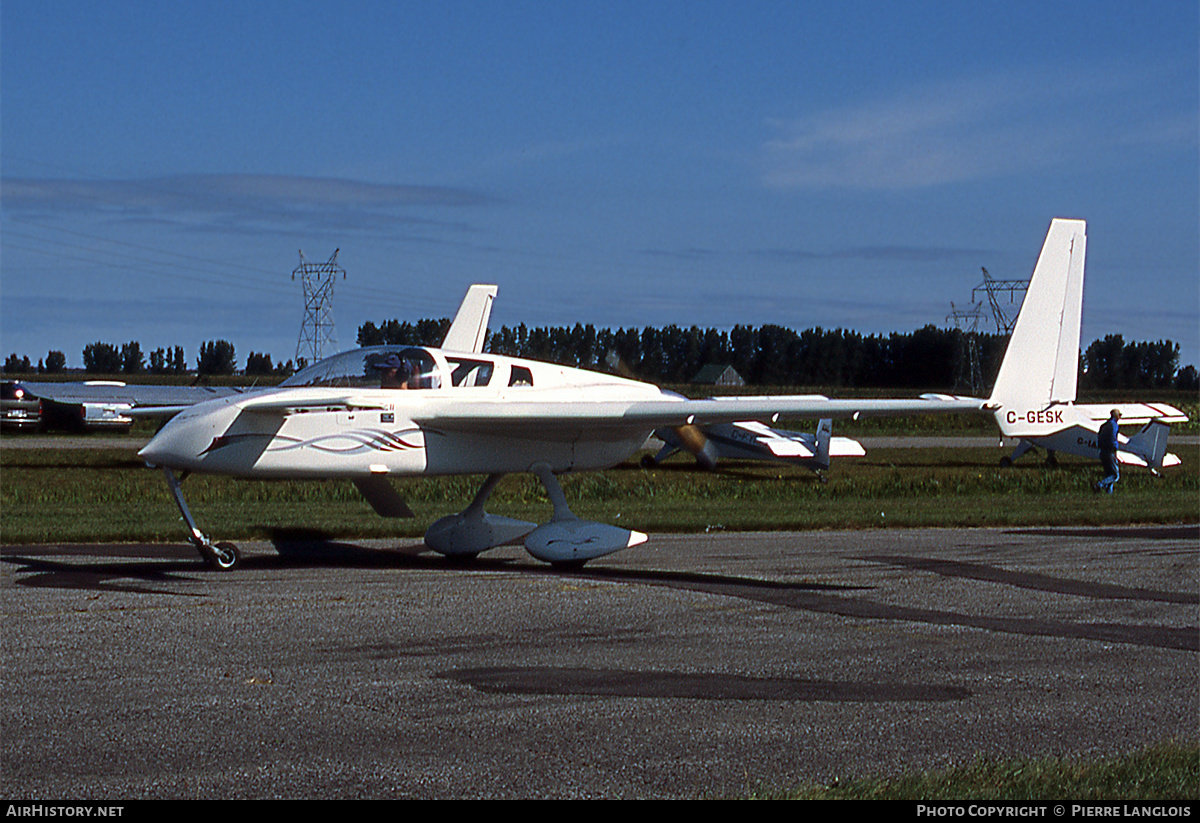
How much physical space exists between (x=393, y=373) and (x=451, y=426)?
0.88 m

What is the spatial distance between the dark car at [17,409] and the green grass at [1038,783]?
45.6m

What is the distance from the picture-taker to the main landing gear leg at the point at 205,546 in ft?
43.1

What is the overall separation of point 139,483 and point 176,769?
21737 mm

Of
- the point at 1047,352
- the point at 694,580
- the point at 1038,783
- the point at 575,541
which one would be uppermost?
the point at 1047,352

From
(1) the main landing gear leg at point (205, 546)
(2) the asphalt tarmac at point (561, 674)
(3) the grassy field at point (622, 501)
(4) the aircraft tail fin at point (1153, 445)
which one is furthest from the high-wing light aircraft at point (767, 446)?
(1) the main landing gear leg at point (205, 546)

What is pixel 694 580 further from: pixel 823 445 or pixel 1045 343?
pixel 823 445

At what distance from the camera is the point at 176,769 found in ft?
19.7

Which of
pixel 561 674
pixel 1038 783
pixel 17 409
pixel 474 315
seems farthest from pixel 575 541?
pixel 17 409

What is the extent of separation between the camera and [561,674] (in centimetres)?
840

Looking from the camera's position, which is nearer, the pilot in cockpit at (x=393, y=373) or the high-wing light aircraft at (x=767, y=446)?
the pilot in cockpit at (x=393, y=373)

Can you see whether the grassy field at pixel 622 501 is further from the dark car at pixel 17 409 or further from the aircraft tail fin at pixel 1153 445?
the dark car at pixel 17 409

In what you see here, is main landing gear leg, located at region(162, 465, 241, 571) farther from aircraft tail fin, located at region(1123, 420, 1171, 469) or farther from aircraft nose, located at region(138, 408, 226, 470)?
aircraft tail fin, located at region(1123, 420, 1171, 469)

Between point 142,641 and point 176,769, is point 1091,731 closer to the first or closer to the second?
point 176,769
